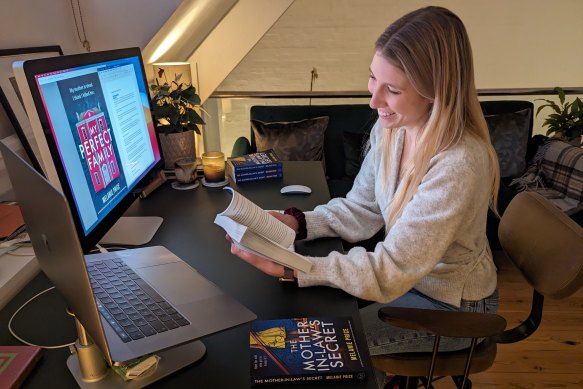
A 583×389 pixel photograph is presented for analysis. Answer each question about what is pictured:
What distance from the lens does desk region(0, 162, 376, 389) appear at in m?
0.69

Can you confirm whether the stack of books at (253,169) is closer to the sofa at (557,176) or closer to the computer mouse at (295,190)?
the computer mouse at (295,190)

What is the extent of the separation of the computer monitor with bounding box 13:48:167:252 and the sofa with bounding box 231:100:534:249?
1.49m

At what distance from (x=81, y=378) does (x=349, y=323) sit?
18.0 inches

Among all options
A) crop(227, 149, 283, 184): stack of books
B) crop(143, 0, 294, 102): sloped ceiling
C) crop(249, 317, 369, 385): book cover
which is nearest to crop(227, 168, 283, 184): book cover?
crop(227, 149, 283, 184): stack of books

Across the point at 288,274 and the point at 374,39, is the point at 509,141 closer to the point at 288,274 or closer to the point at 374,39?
the point at 374,39

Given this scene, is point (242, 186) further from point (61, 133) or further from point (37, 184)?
point (37, 184)

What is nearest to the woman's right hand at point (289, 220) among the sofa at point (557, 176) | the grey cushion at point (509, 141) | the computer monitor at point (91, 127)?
the computer monitor at point (91, 127)

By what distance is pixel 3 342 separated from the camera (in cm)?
76

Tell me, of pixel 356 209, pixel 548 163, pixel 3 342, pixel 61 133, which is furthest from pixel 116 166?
pixel 548 163

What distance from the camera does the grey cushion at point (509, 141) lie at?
2682 mm

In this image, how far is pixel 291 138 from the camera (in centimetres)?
266

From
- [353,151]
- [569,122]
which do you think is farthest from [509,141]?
[353,151]

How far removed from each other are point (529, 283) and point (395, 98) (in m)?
0.59

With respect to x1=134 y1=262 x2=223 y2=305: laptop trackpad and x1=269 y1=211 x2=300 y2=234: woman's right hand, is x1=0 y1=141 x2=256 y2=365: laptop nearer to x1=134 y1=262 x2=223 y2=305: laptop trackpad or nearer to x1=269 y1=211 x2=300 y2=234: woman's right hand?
x1=134 y1=262 x2=223 y2=305: laptop trackpad
